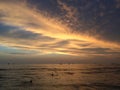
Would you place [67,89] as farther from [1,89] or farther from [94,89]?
[1,89]

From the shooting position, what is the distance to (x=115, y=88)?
55.8m

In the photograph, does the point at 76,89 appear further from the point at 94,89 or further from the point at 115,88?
the point at 115,88

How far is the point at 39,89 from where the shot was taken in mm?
55219

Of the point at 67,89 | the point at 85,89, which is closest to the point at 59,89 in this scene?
the point at 67,89

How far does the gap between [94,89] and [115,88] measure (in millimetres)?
6577

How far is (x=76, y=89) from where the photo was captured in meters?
54.2

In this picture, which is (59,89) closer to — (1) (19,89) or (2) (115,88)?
(1) (19,89)

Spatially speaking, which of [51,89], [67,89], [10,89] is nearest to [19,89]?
[10,89]

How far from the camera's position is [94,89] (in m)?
53.2

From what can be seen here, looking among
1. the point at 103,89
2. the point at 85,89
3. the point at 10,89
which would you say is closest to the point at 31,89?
the point at 10,89

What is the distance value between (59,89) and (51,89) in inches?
84.7

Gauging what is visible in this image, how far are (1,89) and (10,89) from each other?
2285 millimetres

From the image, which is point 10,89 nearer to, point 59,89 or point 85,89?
point 59,89

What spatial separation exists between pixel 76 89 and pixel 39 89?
9786 mm
